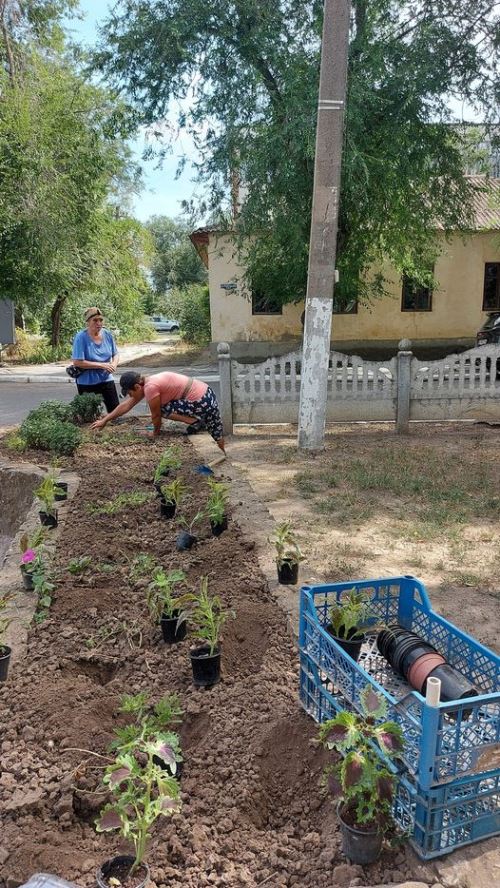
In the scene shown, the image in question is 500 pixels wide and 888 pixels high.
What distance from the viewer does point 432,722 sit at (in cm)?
192

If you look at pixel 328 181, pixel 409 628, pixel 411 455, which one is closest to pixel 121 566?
pixel 409 628

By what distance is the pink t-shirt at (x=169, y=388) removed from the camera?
7.24 meters

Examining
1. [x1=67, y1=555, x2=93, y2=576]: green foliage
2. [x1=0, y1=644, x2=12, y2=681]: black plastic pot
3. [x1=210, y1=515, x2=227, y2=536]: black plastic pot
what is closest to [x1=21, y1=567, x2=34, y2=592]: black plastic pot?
[x1=67, y1=555, x2=93, y2=576]: green foliage

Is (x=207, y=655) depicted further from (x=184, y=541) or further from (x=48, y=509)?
(x=48, y=509)

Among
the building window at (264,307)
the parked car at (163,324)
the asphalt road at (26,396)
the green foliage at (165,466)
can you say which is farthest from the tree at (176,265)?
the green foliage at (165,466)

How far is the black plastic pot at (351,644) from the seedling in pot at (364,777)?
731 millimetres

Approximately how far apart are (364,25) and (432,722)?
12107mm

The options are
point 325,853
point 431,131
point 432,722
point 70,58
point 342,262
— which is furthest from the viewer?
point 70,58

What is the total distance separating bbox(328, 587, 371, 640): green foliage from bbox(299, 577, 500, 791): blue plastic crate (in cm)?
7

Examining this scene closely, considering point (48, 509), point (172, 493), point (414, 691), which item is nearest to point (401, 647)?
point (414, 691)

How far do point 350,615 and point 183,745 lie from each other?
0.87 meters

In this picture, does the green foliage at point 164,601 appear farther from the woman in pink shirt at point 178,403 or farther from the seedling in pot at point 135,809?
the woman in pink shirt at point 178,403

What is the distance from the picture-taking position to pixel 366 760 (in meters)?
1.94

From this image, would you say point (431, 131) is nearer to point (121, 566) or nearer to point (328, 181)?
point (328, 181)
